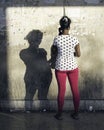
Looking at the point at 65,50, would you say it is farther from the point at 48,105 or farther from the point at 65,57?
the point at 48,105

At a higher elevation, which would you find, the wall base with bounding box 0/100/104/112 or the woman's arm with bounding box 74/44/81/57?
the woman's arm with bounding box 74/44/81/57

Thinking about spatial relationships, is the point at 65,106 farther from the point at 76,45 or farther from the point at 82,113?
the point at 76,45

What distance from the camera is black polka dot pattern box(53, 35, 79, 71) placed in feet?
23.8

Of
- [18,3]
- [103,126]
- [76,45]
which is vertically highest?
[18,3]

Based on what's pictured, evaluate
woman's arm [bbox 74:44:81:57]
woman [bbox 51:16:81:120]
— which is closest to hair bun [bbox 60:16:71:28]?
woman [bbox 51:16:81:120]

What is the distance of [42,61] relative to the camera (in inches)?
314

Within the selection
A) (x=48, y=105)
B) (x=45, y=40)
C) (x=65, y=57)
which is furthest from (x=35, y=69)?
(x=65, y=57)

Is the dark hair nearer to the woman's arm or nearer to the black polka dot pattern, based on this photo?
the black polka dot pattern

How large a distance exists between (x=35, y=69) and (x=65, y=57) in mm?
905

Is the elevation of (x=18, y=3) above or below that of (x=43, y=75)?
above

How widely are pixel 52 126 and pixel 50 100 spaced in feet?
2.58

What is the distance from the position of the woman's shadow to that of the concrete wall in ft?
0.06

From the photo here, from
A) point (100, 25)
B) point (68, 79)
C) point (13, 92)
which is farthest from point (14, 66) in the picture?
point (100, 25)

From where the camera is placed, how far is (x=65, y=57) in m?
7.29
